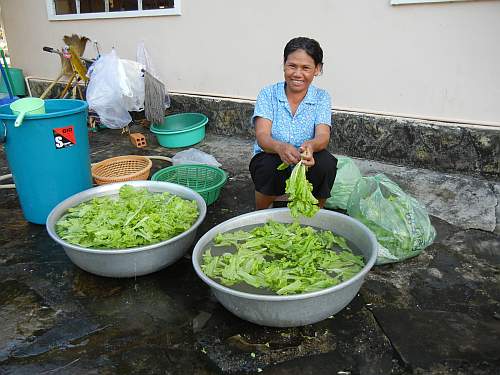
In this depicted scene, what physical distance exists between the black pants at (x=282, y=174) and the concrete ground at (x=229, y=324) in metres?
0.71

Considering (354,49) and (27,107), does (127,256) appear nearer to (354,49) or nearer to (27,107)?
Answer: (27,107)

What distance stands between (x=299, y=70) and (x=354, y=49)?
204cm

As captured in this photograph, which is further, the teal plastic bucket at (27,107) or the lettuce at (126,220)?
the teal plastic bucket at (27,107)

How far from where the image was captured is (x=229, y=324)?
2.34 meters

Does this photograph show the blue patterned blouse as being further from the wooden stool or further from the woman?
the wooden stool

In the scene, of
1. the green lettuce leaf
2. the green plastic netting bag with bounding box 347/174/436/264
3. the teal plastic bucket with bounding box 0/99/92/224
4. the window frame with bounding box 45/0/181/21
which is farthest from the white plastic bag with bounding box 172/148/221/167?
the window frame with bounding box 45/0/181/21

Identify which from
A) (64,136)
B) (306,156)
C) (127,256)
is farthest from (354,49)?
(127,256)

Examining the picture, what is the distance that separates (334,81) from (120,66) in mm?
2931

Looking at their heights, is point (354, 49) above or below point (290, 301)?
above

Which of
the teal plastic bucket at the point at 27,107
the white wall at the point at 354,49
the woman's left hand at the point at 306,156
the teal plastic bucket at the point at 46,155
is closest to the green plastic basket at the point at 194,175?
the teal plastic bucket at the point at 46,155

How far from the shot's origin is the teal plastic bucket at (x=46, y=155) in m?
3.16

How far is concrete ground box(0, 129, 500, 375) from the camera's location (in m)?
2.08

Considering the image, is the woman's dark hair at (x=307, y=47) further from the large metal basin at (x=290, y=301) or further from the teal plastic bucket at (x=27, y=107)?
the teal plastic bucket at (x=27, y=107)

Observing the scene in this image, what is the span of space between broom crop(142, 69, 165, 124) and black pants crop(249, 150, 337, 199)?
283 centimetres
